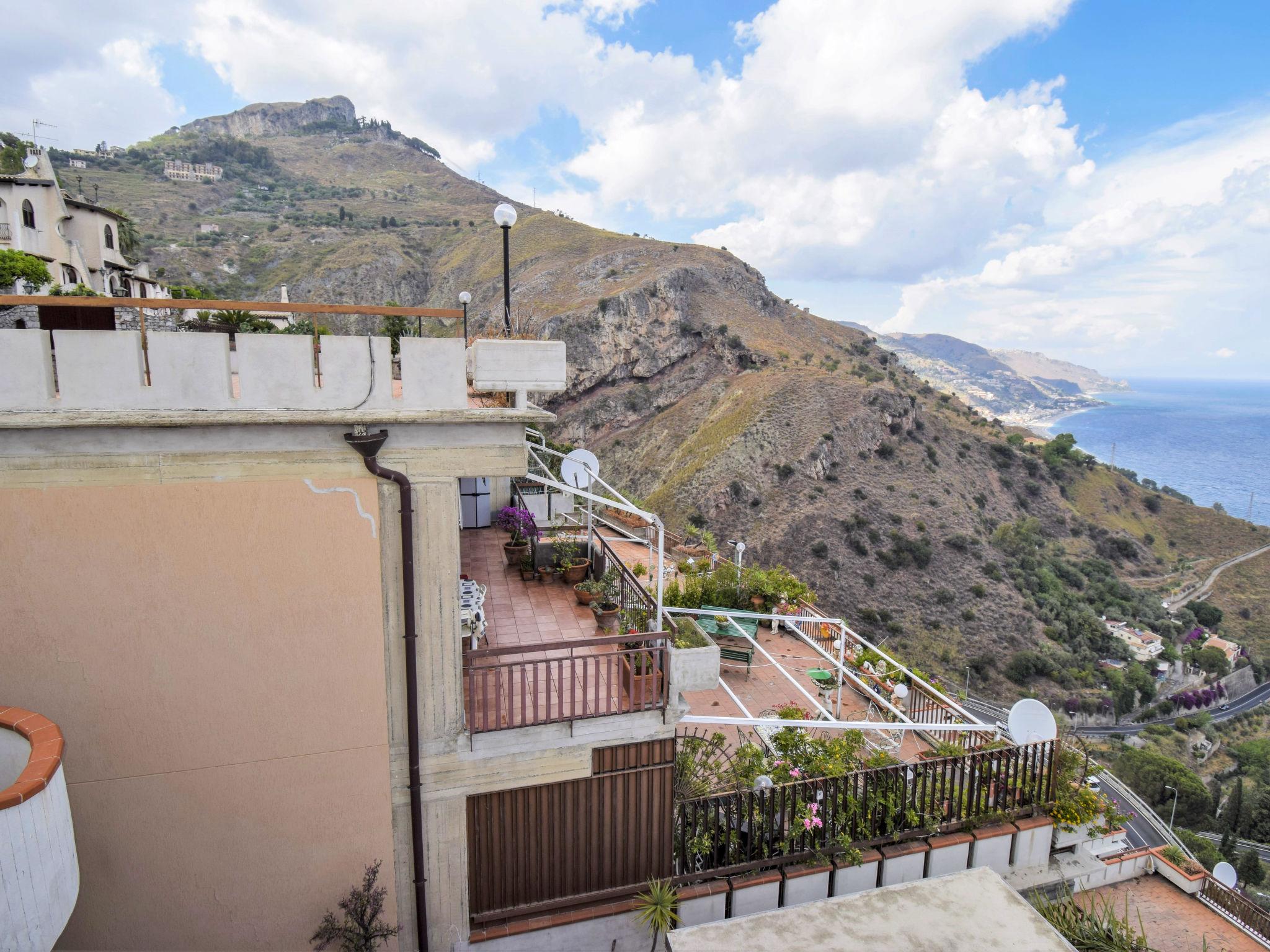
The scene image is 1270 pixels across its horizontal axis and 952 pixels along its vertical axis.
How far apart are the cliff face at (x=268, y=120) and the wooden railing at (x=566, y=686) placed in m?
154

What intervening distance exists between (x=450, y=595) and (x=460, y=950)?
305cm

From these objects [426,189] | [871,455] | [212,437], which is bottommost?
[871,455]

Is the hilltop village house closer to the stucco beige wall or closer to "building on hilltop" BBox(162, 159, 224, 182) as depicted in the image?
the stucco beige wall

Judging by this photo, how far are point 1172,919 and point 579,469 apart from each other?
8.08 m

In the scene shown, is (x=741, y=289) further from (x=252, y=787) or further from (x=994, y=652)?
(x=252, y=787)

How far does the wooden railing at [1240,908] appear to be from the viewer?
→ 6.23m

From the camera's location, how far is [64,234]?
28.0 metres

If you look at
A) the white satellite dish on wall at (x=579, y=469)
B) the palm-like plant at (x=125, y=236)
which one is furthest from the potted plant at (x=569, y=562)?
the palm-like plant at (x=125, y=236)

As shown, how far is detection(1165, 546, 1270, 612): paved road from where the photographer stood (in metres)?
50.3

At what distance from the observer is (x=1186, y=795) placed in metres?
30.2

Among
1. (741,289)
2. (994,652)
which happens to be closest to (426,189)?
(741,289)

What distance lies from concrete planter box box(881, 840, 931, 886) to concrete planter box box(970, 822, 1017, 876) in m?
0.63

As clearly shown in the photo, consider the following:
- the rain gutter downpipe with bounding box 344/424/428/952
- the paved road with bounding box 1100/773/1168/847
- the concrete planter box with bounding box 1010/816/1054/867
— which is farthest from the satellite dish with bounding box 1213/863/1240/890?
the paved road with bounding box 1100/773/1168/847

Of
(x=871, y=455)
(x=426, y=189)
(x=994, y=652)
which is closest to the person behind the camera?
(x=994, y=652)
